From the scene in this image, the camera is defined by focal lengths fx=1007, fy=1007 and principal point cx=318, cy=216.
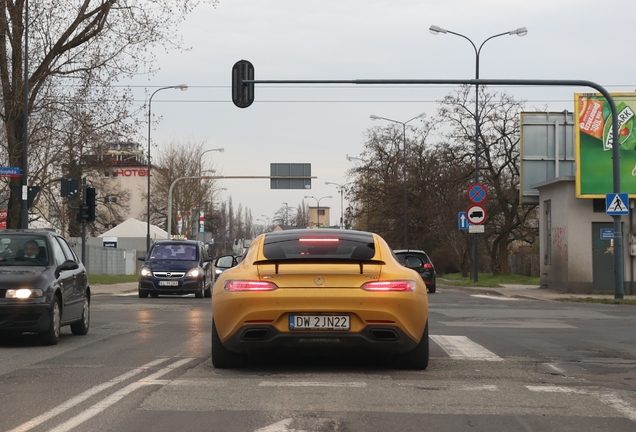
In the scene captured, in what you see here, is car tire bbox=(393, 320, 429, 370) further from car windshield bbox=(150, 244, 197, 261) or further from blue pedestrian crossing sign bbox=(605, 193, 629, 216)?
car windshield bbox=(150, 244, 197, 261)

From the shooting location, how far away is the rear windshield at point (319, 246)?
9.58 meters

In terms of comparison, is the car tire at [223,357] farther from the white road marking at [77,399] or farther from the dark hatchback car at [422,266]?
the dark hatchback car at [422,266]

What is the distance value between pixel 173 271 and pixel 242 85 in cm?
646

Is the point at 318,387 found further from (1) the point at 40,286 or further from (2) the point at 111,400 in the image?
(1) the point at 40,286

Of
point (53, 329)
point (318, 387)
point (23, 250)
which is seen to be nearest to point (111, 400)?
point (318, 387)

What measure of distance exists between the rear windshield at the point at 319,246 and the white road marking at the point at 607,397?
6.79ft

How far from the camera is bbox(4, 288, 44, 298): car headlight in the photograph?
12.1 meters

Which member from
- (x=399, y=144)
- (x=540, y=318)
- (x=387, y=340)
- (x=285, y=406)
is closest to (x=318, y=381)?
(x=387, y=340)

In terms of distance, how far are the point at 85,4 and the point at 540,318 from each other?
1845cm

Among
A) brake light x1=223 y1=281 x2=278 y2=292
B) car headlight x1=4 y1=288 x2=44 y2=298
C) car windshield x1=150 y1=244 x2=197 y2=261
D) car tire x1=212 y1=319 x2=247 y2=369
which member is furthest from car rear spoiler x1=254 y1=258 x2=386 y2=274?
car windshield x1=150 y1=244 x2=197 y2=261

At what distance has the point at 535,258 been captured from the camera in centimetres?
5888

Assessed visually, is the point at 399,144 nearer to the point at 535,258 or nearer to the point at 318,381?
the point at 535,258

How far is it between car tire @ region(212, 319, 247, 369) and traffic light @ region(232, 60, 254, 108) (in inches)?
608

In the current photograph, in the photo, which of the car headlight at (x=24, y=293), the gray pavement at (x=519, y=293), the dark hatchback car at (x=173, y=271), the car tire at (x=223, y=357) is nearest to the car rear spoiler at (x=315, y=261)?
the car tire at (x=223, y=357)
